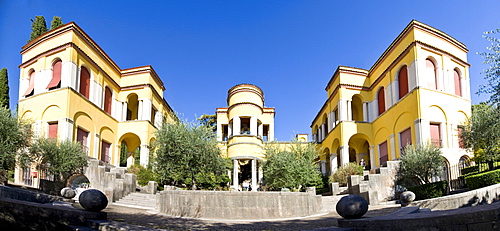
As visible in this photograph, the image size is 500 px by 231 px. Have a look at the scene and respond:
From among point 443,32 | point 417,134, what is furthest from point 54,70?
point 443,32

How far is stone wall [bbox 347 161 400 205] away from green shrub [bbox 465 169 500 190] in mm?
5031

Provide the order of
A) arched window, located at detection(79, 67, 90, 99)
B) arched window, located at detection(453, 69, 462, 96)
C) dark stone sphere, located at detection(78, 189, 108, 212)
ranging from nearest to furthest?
dark stone sphere, located at detection(78, 189, 108, 212) < arched window, located at detection(453, 69, 462, 96) < arched window, located at detection(79, 67, 90, 99)

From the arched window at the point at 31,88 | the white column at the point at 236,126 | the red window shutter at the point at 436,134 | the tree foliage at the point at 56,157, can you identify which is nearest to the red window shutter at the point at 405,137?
the red window shutter at the point at 436,134

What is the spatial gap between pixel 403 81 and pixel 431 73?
6.42ft

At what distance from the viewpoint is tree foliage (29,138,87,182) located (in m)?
20.6

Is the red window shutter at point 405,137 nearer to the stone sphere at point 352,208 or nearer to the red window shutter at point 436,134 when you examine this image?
the red window shutter at point 436,134

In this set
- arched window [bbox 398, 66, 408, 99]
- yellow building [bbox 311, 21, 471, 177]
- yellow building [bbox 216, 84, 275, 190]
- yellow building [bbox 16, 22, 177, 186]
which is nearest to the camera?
yellow building [bbox 311, 21, 471, 177]

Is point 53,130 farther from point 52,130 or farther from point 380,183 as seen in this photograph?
point 380,183

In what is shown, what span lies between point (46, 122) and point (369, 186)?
20.9 meters

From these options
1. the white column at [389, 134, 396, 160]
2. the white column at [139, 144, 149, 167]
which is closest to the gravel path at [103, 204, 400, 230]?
the white column at [389, 134, 396, 160]

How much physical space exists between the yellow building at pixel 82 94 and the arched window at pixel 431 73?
17.7 metres

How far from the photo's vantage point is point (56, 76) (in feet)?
86.5

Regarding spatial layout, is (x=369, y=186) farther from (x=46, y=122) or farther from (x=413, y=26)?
(x=46, y=122)

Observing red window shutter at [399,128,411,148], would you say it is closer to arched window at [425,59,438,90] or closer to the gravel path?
arched window at [425,59,438,90]
